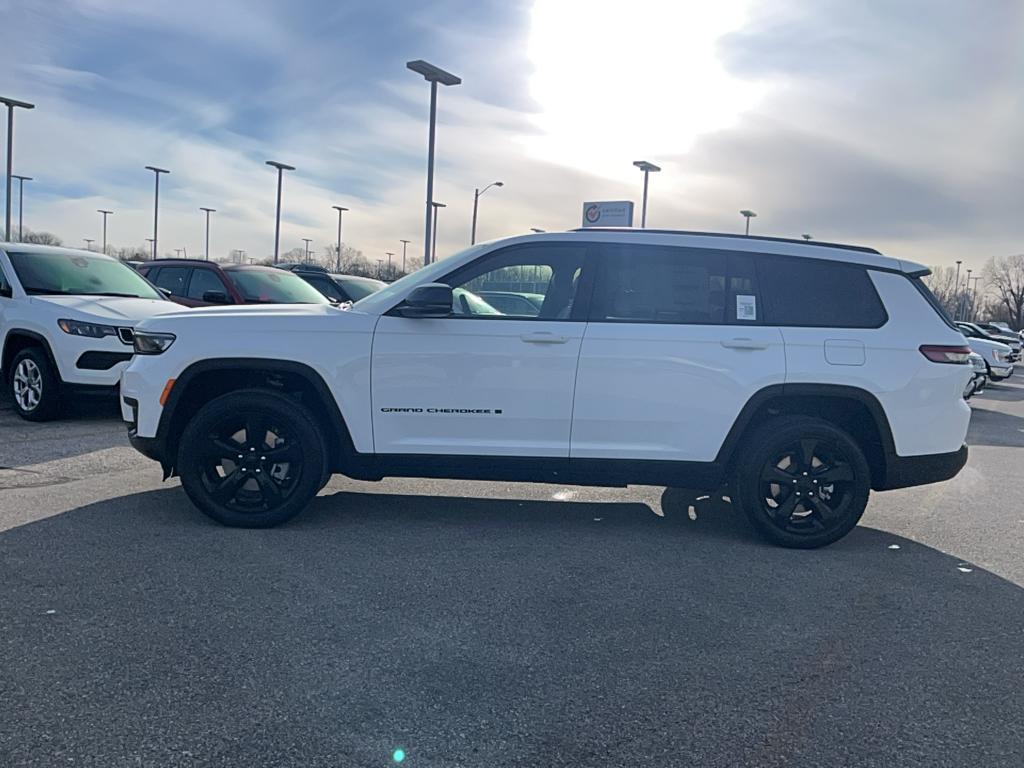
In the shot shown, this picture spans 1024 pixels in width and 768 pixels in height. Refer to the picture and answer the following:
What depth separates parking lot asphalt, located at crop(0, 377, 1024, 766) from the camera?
2875 mm

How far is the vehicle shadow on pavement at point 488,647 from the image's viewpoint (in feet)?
9.41

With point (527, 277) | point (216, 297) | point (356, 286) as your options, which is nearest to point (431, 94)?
point (356, 286)

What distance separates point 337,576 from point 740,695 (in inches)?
83.9

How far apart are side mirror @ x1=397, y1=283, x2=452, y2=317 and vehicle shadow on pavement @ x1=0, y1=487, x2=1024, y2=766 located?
137 centimetres

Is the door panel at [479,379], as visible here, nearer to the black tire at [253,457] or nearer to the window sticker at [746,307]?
the black tire at [253,457]

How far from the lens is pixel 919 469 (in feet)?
17.2

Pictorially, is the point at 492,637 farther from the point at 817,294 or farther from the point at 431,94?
the point at 431,94

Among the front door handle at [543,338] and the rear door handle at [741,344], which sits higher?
the rear door handle at [741,344]

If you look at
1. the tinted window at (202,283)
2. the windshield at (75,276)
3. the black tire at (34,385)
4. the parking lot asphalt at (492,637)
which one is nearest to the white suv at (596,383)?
the parking lot asphalt at (492,637)

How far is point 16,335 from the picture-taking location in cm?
886

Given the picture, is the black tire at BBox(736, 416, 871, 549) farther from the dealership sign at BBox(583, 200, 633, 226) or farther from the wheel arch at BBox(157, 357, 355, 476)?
the dealership sign at BBox(583, 200, 633, 226)

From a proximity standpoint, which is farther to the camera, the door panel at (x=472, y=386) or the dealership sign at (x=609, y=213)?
the dealership sign at (x=609, y=213)

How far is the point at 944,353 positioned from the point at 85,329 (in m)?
7.66

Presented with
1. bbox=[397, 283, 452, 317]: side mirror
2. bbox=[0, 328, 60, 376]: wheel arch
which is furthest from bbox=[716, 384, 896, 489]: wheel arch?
bbox=[0, 328, 60, 376]: wheel arch
